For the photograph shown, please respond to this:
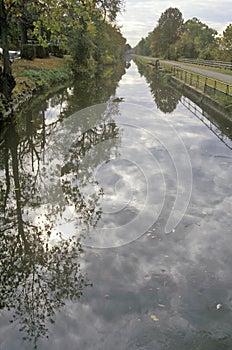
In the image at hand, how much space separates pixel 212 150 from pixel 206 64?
43755 millimetres

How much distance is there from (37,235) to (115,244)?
4.88ft

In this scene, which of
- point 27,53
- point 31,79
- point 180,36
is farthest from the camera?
point 180,36

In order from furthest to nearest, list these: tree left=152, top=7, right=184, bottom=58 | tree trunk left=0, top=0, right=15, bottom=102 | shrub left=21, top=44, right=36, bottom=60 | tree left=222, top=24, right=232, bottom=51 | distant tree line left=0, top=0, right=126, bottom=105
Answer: tree left=152, top=7, right=184, bottom=58
tree left=222, top=24, right=232, bottom=51
shrub left=21, top=44, right=36, bottom=60
tree trunk left=0, top=0, right=15, bottom=102
distant tree line left=0, top=0, right=126, bottom=105

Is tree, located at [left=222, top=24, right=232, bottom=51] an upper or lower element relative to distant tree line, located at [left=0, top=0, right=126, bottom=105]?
upper

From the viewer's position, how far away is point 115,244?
6016 mm

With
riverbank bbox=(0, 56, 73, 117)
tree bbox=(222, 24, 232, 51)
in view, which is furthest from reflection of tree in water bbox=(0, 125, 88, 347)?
tree bbox=(222, 24, 232, 51)

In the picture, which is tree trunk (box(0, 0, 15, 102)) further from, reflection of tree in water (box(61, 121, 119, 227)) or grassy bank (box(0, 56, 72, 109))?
reflection of tree in water (box(61, 121, 119, 227))

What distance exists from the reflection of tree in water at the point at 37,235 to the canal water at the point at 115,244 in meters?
0.02

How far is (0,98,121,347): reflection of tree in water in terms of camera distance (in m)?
4.67

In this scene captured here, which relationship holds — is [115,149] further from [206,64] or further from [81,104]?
[206,64]

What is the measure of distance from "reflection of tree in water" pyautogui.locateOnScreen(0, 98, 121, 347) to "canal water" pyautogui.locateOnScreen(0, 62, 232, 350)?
0.06ft

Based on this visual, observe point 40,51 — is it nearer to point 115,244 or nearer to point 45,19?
point 45,19

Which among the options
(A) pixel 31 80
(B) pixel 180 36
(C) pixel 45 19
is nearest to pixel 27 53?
(A) pixel 31 80

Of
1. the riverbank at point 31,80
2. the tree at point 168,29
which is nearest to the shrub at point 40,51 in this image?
the riverbank at point 31,80
